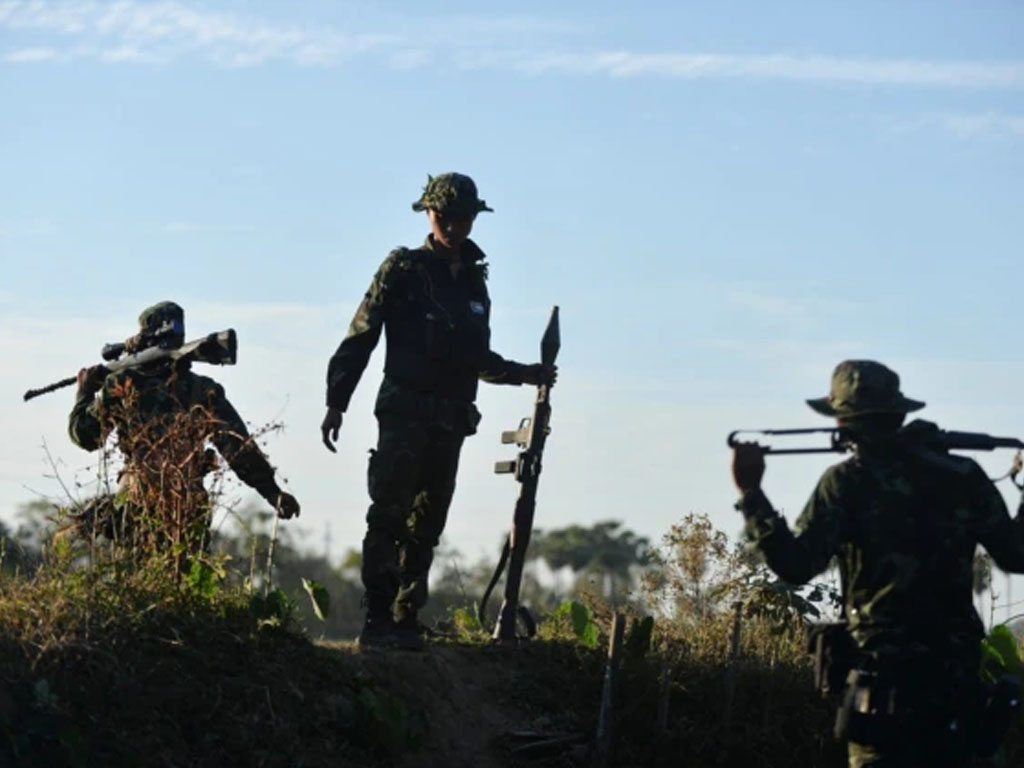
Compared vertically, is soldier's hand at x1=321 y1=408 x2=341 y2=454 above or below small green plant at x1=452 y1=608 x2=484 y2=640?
above

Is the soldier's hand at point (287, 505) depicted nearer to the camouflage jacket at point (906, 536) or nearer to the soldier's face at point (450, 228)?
the soldier's face at point (450, 228)

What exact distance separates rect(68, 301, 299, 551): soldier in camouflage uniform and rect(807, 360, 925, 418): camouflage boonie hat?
3.33 m

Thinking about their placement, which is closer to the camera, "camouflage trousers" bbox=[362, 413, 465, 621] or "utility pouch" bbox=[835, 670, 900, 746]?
"utility pouch" bbox=[835, 670, 900, 746]

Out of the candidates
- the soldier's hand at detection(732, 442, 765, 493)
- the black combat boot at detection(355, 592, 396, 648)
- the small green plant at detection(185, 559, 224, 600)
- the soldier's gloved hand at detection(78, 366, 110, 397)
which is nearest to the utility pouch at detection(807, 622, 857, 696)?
the soldier's hand at detection(732, 442, 765, 493)

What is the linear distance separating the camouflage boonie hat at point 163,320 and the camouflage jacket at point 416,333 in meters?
0.97

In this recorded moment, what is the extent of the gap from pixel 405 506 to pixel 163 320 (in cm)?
177

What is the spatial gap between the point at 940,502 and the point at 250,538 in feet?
12.1

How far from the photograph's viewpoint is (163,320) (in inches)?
463

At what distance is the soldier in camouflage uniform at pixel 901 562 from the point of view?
8562 millimetres

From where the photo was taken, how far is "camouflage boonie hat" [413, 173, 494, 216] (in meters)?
11.6

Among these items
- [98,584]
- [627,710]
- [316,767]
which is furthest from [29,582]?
[627,710]

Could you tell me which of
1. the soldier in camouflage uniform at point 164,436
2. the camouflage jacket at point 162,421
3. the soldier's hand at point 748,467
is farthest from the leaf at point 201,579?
the soldier's hand at point 748,467

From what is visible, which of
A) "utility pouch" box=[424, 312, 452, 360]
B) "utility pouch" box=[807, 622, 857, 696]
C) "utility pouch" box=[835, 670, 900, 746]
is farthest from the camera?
"utility pouch" box=[424, 312, 452, 360]

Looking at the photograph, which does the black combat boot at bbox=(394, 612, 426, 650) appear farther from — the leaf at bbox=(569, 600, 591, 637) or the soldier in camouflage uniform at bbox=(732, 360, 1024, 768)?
the soldier in camouflage uniform at bbox=(732, 360, 1024, 768)
